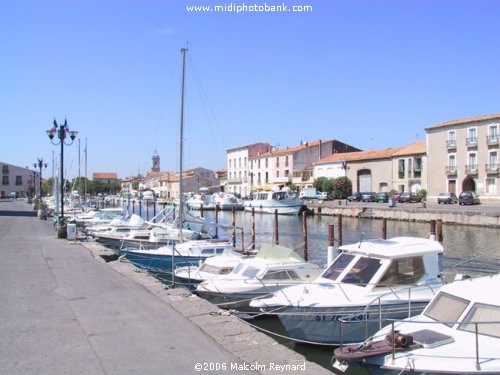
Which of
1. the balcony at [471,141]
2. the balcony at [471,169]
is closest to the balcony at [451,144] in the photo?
the balcony at [471,141]

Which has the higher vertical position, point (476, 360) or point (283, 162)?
point (283, 162)

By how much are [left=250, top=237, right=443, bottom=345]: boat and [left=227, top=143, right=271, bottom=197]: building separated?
274 feet

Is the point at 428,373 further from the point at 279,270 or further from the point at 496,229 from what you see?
the point at 496,229

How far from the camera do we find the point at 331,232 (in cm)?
2155

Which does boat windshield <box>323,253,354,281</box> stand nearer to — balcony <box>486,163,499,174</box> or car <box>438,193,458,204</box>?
car <box>438,193,458,204</box>

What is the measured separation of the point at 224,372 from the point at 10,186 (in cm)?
15921

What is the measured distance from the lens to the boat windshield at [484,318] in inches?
309

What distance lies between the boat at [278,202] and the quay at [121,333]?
51.6 metres

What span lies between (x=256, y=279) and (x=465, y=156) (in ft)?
158

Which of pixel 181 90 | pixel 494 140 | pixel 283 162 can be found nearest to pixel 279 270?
pixel 181 90

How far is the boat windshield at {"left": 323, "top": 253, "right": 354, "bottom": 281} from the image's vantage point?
12508 mm

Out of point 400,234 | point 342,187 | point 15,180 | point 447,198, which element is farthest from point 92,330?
point 15,180

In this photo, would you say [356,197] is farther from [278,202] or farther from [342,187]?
Answer: [278,202]

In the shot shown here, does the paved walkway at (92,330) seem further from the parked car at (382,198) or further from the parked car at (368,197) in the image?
the parked car at (368,197)
